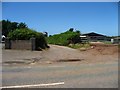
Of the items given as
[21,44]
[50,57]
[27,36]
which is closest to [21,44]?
[21,44]

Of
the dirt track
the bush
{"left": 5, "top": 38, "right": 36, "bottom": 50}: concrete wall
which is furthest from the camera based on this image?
the bush

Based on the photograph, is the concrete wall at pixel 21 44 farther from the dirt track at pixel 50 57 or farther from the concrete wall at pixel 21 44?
the dirt track at pixel 50 57

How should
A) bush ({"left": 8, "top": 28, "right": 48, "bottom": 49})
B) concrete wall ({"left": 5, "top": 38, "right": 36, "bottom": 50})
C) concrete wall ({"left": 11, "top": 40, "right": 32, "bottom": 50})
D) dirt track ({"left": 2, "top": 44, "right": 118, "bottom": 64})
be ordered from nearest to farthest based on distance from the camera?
dirt track ({"left": 2, "top": 44, "right": 118, "bottom": 64}), concrete wall ({"left": 5, "top": 38, "right": 36, "bottom": 50}), concrete wall ({"left": 11, "top": 40, "right": 32, "bottom": 50}), bush ({"left": 8, "top": 28, "right": 48, "bottom": 49})

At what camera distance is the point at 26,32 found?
37750 millimetres

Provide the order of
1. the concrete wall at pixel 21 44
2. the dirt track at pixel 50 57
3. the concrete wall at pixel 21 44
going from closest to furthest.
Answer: the dirt track at pixel 50 57
the concrete wall at pixel 21 44
the concrete wall at pixel 21 44

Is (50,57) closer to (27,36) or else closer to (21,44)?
(21,44)

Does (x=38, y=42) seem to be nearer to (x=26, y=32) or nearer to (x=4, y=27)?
(x=26, y=32)

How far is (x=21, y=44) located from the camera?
35406 millimetres

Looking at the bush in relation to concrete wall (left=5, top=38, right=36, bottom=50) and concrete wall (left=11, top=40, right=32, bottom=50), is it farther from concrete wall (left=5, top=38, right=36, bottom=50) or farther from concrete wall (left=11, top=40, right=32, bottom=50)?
concrete wall (left=11, top=40, right=32, bottom=50)

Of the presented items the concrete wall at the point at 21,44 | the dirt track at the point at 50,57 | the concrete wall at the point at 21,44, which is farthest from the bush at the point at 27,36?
the dirt track at the point at 50,57

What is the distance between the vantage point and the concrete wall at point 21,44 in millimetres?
34812

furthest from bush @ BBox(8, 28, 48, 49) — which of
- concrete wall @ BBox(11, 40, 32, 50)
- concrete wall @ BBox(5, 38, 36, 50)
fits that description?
concrete wall @ BBox(11, 40, 32, 50)

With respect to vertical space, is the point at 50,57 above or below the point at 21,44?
below

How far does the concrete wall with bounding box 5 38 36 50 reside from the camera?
3481 cm
